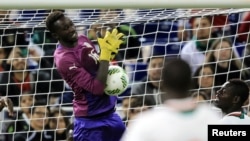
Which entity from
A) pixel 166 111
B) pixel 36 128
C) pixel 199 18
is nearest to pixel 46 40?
pixel 36 128

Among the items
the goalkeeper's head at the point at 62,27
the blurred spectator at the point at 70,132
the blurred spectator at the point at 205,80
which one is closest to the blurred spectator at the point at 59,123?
the blurred spectator at the point at 70,132

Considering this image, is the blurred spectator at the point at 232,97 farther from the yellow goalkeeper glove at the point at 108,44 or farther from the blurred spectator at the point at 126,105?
the blurred spectator at the point at 126,105

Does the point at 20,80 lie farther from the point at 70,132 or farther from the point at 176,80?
the point at 176,80

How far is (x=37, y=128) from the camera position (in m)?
7.79

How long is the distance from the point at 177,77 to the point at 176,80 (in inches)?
0.6

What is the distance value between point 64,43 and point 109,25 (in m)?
1.44

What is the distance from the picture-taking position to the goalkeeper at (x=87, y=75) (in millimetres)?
A: 5801

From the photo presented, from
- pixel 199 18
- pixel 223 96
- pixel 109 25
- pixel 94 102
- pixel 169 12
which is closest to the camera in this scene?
pixel 223 96

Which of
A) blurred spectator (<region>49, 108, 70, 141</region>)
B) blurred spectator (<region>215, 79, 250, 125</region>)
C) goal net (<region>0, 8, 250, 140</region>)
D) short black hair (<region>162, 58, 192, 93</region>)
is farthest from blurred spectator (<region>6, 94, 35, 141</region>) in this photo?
short black hair (<region>162, 58, 192, 93</region>)

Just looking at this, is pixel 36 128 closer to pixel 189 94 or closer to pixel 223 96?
pixel 223 96

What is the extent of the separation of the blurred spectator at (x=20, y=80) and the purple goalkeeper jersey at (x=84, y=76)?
176 centimetres

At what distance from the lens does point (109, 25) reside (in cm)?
740

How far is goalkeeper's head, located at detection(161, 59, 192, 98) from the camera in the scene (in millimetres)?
4023

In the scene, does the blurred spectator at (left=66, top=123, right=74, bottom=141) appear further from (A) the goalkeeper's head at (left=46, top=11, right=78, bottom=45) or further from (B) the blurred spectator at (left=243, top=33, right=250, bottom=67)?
(B) the blurred spectator at (left=243, top=33, right=250, bottom=67)
